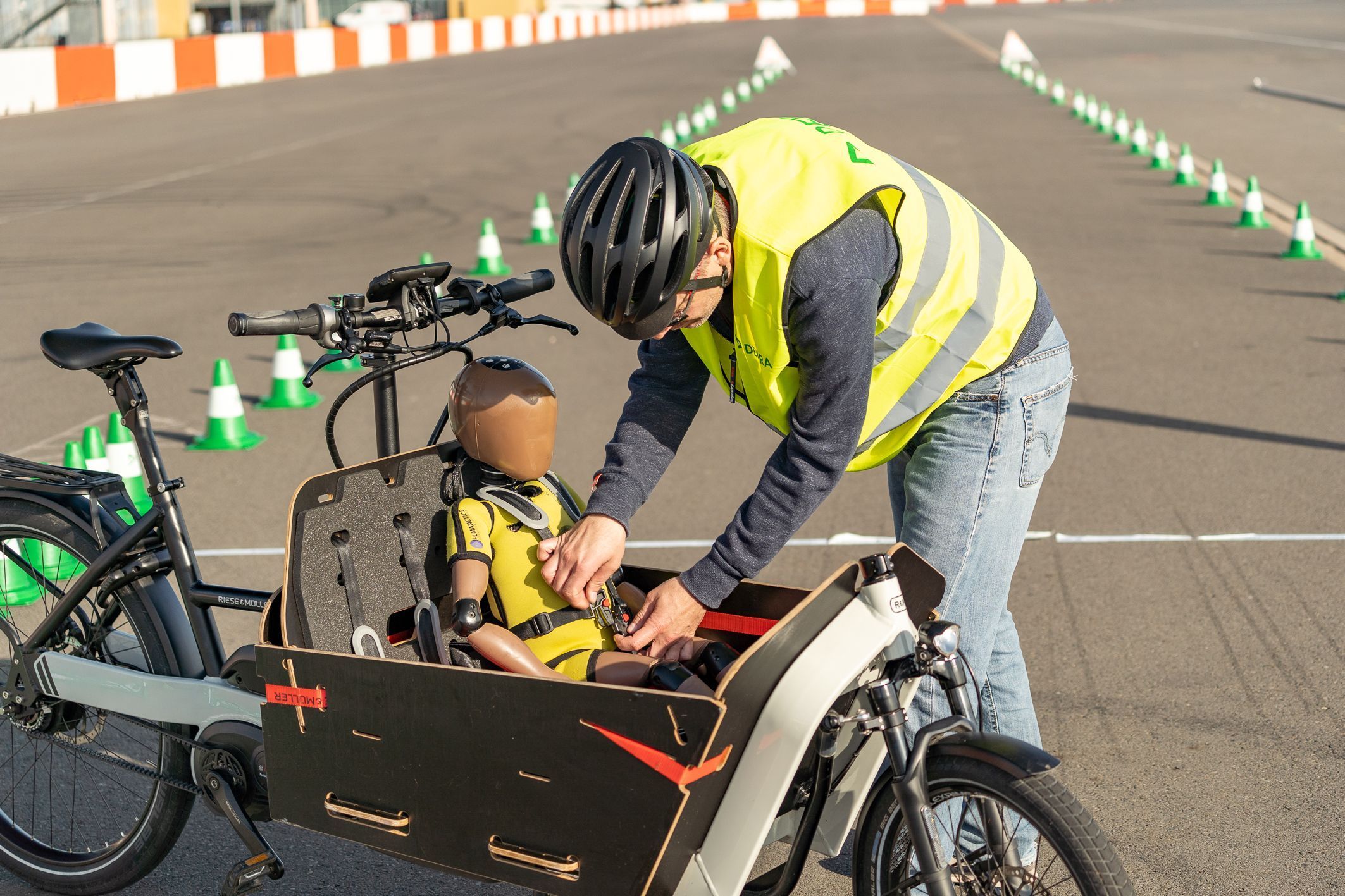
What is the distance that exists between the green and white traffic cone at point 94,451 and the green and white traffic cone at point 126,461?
5 cm

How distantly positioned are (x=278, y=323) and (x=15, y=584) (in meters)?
1.38

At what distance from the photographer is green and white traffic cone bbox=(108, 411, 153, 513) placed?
20.5 ft

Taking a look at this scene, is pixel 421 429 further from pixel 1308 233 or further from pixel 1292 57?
pixel 1292 57

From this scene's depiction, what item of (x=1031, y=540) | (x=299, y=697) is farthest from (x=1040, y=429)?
(x=1031, y=540)

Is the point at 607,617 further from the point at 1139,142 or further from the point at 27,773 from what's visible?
the point at 1139,142

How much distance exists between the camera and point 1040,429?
3.11 m

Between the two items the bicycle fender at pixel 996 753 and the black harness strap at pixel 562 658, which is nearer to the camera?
the bicycle fender at pixel 996 753

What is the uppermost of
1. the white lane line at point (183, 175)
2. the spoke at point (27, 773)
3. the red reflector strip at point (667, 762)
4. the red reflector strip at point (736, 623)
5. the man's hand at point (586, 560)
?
the man's hand at point (586, 560)

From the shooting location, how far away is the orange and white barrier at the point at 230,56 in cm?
2436

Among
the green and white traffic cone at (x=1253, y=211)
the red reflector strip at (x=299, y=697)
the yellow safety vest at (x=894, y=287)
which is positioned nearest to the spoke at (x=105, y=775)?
the red reflector strip at (x=299, y=697)

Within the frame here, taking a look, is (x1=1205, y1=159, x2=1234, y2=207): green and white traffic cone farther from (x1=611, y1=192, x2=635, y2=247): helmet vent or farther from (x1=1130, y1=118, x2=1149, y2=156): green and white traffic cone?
(x1=611, y1=192, x2=635, y2=247): helmet vent

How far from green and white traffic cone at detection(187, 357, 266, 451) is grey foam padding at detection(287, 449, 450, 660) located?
4.19 meters

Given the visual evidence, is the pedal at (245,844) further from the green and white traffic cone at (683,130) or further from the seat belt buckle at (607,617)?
the green and white traffic cone at (683,130)

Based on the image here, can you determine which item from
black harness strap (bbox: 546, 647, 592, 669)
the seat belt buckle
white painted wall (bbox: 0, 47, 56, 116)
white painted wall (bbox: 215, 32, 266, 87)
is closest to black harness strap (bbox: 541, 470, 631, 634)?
the seat belt buckle
